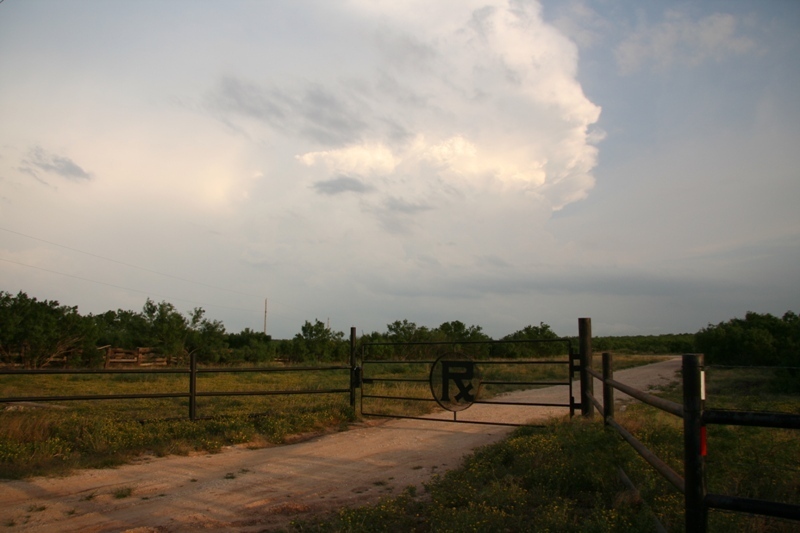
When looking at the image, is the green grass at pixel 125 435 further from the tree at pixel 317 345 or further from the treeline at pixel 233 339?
the tree at pixel 317 345

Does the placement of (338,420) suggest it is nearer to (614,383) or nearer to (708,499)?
(614,383)

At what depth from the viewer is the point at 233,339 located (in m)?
48.6

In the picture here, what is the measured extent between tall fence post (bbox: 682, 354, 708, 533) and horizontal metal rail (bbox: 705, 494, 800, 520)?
66mm

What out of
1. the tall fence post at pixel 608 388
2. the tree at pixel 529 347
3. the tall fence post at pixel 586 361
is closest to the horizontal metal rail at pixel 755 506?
the tall fence post at pixel 608 388

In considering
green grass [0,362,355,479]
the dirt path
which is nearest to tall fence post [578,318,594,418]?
the dirt path

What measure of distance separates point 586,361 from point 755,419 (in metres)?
5.68

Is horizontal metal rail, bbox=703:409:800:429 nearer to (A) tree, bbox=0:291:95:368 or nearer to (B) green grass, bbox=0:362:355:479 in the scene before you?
(B) green grass, bbox=0:362:355:479

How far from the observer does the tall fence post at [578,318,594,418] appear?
799cm

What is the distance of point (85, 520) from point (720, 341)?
19.0 m

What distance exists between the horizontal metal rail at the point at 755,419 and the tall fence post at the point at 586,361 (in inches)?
213

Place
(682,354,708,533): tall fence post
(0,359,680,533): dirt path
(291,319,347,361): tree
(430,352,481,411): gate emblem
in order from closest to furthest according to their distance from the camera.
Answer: (682,354,708,533): tall fence post
(0,359,680,533): dirt path
(430,352,481,411): gate emblem
(291,319,347,361): tree

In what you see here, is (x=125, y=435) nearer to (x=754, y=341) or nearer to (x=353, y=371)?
(x=353, y=371)

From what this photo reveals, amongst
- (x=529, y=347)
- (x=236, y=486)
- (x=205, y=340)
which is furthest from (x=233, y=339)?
(x=236, y=486)

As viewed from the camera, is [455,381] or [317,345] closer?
[455,381]
